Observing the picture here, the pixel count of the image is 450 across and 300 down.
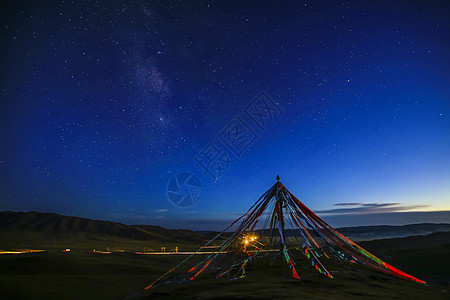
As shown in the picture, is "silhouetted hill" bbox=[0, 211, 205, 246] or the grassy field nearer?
the grassy field

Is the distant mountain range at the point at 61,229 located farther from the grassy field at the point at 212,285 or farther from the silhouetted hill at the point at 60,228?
the grassy field at the point at 212,285

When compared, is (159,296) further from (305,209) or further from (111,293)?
(305,209)

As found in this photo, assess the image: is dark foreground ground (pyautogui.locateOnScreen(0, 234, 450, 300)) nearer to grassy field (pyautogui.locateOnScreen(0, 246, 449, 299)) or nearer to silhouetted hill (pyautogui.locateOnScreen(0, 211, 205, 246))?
grassy field (pyautogui.locateOnScreen(0, 246, 449, 299))

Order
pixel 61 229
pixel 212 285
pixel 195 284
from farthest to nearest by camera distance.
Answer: pixel 61 229, pixel 195 284, pixel 212 285

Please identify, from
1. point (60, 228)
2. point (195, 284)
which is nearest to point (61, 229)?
point (60, 228)

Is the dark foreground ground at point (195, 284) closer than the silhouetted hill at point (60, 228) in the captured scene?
Yes

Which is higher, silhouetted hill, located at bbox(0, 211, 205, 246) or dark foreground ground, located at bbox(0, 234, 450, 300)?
silhouetted hill, located at bbox(0, 211, 205, 246)

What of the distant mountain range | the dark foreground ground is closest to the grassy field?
the dark foreground ground

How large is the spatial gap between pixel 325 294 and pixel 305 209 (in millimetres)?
3279

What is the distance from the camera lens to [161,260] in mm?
20391

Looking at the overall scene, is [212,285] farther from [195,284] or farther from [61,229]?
[61,229]

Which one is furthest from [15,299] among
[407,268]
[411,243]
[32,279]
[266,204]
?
[411,243]

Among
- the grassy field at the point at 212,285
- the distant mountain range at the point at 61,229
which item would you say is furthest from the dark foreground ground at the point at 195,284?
the distant mountain range at the point at 61,229

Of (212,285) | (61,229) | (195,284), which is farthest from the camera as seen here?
(61,229)
